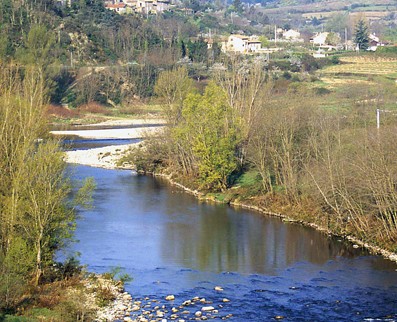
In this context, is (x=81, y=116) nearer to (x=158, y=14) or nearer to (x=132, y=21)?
(x=132, y=21)

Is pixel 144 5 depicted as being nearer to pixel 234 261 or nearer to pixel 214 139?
pixel 214 139

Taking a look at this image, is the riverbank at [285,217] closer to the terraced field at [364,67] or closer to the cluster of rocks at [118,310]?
the cluster of rocks at [118,310]

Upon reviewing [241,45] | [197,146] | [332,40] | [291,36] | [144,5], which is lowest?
[197,146]

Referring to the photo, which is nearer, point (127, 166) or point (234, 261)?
point (234, 261)

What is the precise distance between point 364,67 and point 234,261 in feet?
169

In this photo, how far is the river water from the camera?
19.9m

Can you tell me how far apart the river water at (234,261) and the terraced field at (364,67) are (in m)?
39.8

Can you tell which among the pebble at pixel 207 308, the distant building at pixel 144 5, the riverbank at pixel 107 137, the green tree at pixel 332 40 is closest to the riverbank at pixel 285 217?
the riverbank at pixel 107 137

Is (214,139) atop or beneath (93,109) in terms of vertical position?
atop

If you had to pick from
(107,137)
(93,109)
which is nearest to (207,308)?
(107,137)

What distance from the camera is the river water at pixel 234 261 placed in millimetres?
19922

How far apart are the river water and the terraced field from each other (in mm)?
39798

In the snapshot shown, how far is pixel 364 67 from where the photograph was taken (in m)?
72.5

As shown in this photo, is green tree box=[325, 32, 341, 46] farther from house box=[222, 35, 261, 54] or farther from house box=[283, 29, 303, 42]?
house box=[222, 35, 261, 54]
